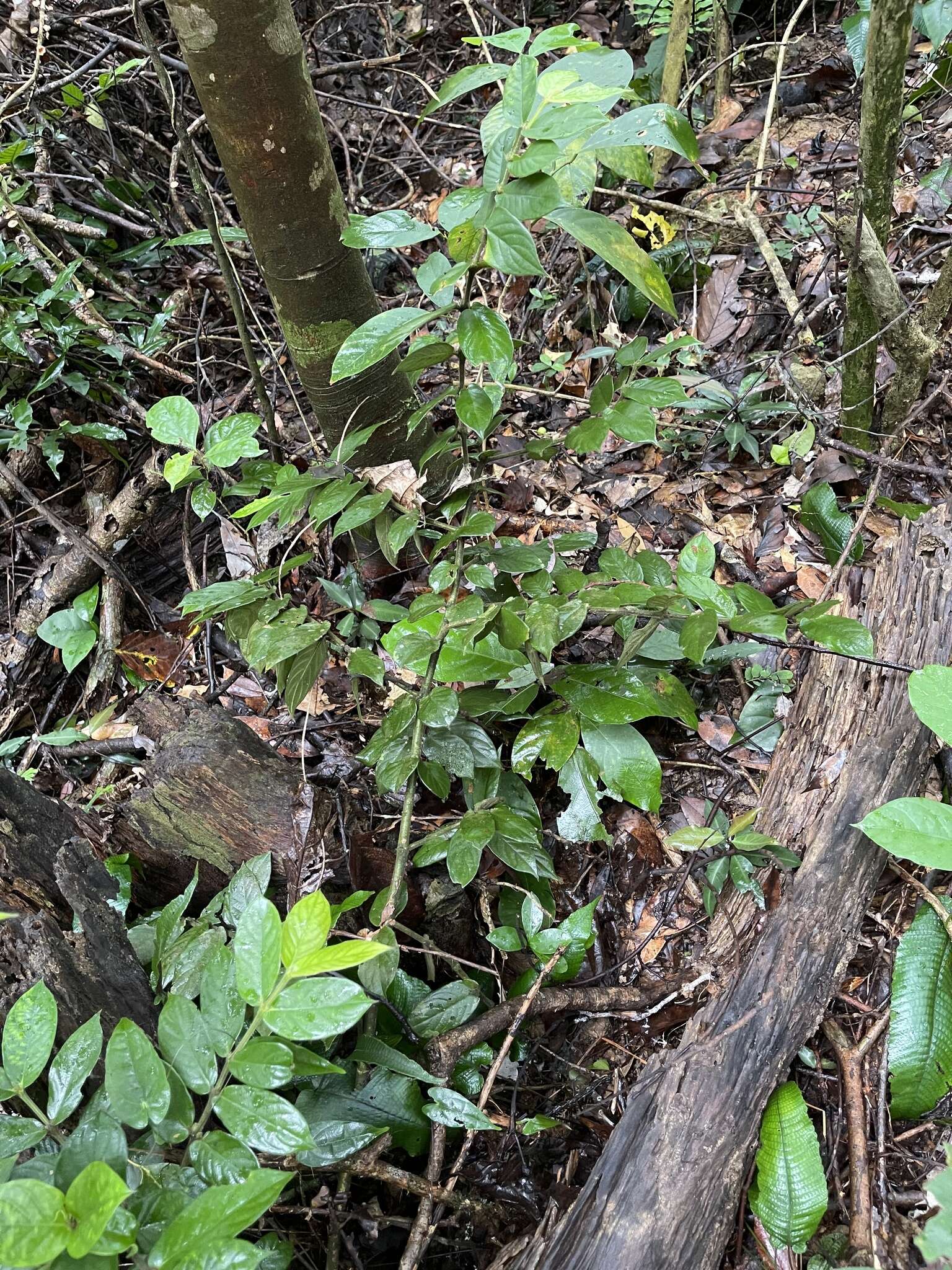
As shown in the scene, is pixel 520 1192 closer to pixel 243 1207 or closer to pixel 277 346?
pixel 243 1207

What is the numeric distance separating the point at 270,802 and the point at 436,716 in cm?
51

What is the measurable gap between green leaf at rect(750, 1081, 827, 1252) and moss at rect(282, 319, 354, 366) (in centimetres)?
208

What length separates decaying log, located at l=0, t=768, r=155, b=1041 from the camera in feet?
4.55

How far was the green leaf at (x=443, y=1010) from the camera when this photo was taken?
166cm

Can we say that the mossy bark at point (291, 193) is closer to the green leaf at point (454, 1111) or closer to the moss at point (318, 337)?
the moss at point (318, 337)

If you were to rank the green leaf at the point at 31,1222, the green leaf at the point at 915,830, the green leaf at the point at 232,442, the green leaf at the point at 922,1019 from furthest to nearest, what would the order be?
the green leaf at the point at 232,442 → the green leaf at the point at 922,1019 → the green leaf at the point at 915,830 → the green leaf at the point at 31,1222

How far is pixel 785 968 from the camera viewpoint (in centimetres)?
163

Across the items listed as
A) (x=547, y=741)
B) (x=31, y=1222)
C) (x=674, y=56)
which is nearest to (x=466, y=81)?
(x=547, y=741)

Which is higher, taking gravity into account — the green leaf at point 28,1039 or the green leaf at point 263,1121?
the green leaf at point 28,1039

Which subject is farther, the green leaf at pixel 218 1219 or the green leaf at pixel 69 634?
the green leaf at pixel 69 634

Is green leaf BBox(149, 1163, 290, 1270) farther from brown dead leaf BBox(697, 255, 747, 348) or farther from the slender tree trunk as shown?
the slender tree trunk

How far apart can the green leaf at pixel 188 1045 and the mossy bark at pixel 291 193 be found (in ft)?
5.32

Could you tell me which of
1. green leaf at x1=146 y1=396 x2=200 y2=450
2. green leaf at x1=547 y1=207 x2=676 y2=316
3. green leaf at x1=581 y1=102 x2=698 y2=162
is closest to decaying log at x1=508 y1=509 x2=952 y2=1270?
green leaf at x1=547 y1=207 x2=676 y2=316

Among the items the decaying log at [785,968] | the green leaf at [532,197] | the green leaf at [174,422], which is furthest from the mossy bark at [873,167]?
the green leaf at [174,422]
